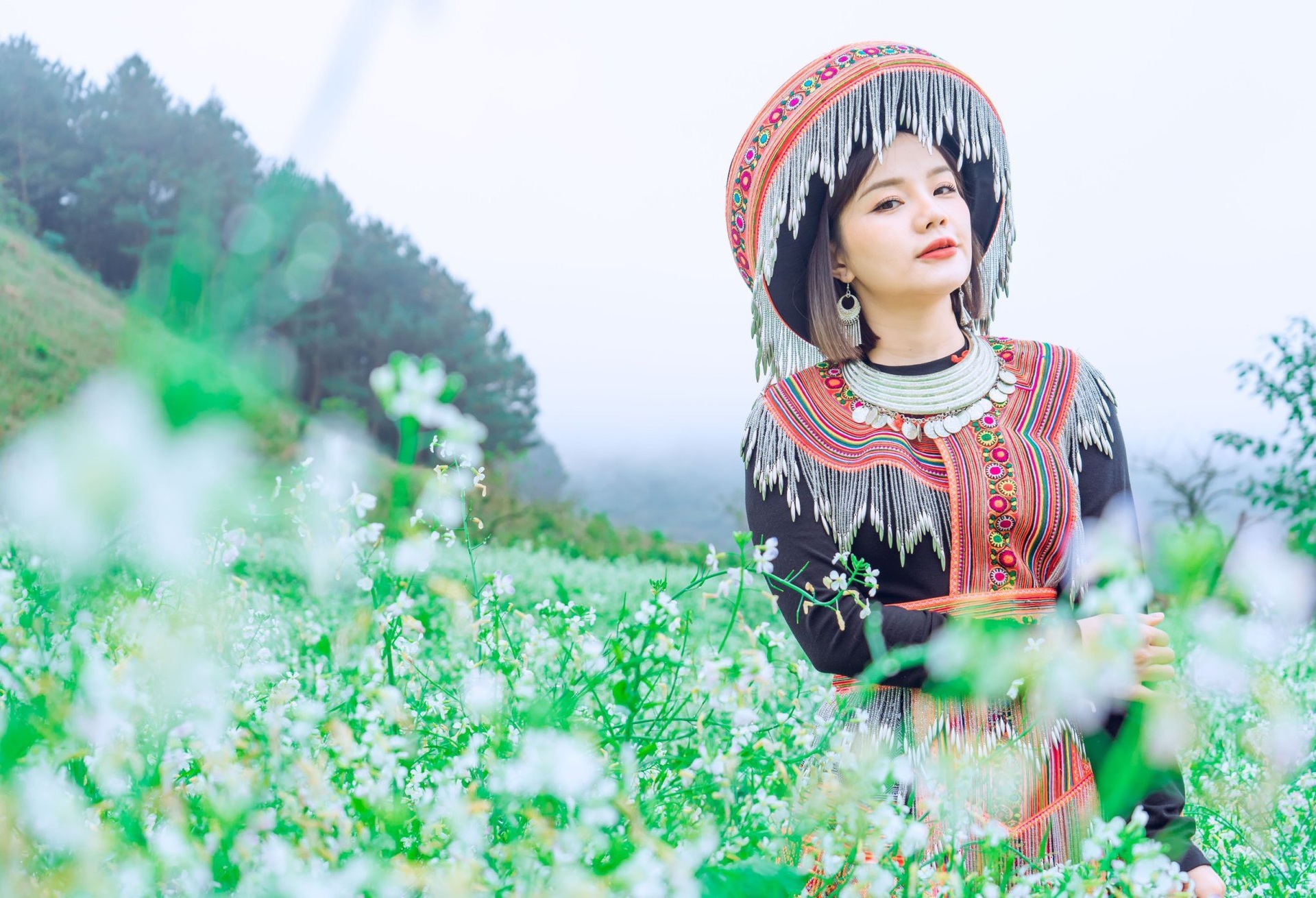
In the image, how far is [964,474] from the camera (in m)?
1.93

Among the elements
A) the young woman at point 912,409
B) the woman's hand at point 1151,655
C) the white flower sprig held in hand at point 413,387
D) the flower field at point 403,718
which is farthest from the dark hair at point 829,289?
the white flower sprig held in hand at point 413,387

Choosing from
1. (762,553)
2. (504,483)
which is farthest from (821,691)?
(504,483)

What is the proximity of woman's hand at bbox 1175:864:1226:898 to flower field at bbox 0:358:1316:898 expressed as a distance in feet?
1.15

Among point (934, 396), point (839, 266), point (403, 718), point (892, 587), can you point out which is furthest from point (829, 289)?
point (403, 718)

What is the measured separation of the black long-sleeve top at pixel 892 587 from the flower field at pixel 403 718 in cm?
23

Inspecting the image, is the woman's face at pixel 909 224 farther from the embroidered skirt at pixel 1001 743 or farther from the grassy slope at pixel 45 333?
Result: the grassy slope at pixel 45 333

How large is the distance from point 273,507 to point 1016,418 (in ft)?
4.52

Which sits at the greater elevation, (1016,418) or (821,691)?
(1016,418)

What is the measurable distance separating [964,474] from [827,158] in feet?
2.27

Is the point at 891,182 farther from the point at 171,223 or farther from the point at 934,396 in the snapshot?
the point at 171,223

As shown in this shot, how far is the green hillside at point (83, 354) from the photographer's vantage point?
0.32 metres

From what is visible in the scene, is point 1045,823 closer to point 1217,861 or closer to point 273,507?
point 1217,861

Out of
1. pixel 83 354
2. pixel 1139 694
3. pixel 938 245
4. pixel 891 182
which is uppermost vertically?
pixel 83 354

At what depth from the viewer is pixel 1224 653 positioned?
0.74 meters
